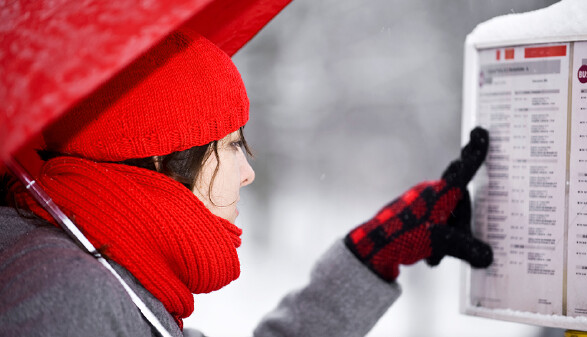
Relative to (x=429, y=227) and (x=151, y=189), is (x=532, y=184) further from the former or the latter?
(x=151, y=189)

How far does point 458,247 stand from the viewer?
2.92 ft

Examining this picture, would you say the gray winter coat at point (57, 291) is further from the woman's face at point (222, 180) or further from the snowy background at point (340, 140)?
the snowy background at point (340, 140)

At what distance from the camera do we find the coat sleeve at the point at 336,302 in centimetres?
103

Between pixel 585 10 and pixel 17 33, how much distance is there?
0.72 metres

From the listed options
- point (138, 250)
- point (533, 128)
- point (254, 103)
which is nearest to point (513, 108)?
point (533, 128)

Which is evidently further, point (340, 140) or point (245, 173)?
point (340, 140)

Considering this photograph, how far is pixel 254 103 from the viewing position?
2154 millimetres

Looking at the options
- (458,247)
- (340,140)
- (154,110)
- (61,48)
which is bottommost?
(340,140)

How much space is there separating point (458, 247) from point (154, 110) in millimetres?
532

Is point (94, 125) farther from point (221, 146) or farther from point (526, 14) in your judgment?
point (526, 14)

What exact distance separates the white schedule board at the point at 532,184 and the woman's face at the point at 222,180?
15.3 inches

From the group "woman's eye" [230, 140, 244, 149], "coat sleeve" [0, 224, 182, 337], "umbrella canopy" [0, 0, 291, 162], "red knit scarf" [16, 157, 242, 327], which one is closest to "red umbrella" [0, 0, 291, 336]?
"umbrella canopy" [0, 0, 291, 162]

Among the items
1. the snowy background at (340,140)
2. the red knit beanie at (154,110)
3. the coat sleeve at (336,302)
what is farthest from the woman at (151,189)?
the snowy background at (340,140)

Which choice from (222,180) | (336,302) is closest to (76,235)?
(222,180)
